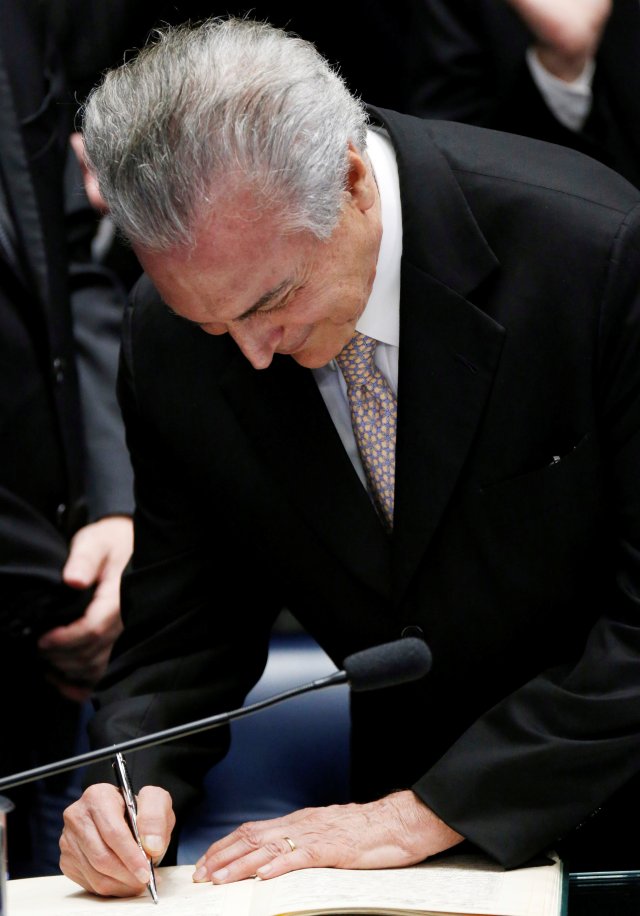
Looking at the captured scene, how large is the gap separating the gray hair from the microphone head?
48 cm

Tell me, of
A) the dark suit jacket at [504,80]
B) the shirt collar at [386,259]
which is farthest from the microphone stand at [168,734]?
the dark suit jacket at [504,80]

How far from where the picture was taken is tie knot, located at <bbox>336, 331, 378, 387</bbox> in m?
1.66

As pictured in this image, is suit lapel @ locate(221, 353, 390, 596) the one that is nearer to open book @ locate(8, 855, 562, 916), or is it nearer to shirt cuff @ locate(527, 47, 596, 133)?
open book @ locate(8, 855, 562, 916)

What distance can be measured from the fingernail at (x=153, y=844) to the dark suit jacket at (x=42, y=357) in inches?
29.1

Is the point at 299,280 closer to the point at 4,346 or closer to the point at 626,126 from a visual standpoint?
the point at 4,346

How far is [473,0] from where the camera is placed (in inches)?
91.3

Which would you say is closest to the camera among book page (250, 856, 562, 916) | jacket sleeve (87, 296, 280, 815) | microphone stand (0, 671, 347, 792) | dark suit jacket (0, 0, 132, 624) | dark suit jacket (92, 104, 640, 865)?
microphone stand (0, 671, 347, 792)

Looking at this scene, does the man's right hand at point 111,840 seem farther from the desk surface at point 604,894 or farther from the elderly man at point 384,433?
the desk surface at point 604,894

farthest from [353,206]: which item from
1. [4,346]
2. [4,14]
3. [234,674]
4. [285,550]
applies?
[4,14]

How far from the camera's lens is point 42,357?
2291mm

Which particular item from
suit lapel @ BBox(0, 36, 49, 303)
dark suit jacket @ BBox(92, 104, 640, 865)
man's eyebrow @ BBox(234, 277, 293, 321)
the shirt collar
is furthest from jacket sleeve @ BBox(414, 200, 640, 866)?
suit lapel @ BBox(0, 36, 49, 303)

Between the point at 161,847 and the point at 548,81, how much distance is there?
4.80 feet

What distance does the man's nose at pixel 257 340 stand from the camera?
1516mm

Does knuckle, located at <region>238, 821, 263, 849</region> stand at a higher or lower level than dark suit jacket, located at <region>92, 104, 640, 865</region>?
lower
